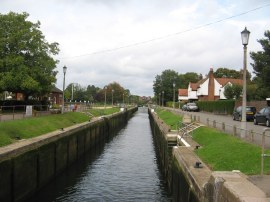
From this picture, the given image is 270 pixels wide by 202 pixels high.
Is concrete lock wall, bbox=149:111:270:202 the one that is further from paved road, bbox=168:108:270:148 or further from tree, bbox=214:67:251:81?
tree, bbox=214:67:251:81

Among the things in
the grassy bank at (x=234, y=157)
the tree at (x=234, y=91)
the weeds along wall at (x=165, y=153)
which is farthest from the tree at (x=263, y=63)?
the grassy bank at (x=234, y=157)

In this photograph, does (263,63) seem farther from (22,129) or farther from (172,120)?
(22,129)

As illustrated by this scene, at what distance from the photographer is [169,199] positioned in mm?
17781

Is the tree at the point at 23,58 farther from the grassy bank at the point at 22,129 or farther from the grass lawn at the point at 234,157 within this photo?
the grass lawn at the point at 234,157

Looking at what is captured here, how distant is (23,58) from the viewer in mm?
39531

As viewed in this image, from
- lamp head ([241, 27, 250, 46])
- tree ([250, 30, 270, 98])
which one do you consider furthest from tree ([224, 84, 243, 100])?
lamp head ([241, 27, 250, 46])

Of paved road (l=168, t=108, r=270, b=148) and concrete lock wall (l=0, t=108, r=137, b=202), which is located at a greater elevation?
paved road (l=168, t=108, r=270, b=148)

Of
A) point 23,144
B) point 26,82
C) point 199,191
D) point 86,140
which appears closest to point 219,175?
point 199,191

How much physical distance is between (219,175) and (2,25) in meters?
37.6

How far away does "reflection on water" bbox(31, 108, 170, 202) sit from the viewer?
17.9 metres

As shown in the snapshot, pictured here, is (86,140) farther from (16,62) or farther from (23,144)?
(23,144)

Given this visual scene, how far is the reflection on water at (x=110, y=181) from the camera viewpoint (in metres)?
17.9

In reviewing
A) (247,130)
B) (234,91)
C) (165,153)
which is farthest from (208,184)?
(234,91)

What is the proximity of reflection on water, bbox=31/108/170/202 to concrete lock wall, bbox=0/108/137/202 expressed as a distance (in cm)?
58
